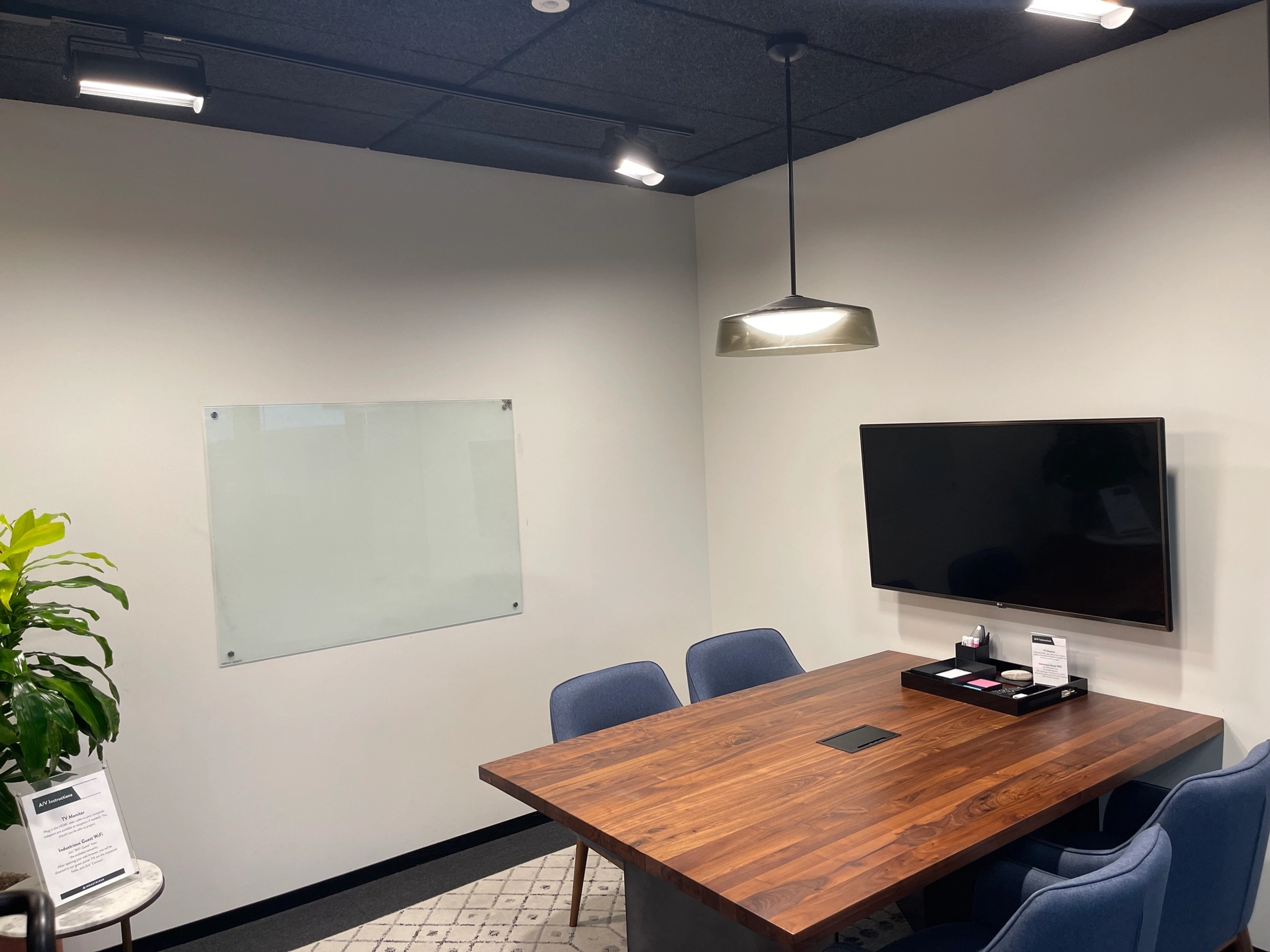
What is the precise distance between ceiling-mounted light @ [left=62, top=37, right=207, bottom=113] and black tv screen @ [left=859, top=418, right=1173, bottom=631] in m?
2.65

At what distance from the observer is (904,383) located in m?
3.83

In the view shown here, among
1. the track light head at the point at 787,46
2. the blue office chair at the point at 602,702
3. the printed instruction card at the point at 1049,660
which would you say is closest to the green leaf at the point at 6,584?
the blue office chair at the point at 602,702

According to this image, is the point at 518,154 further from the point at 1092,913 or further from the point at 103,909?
the point at 1092,913

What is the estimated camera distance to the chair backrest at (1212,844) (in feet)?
6.84

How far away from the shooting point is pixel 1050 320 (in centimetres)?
332

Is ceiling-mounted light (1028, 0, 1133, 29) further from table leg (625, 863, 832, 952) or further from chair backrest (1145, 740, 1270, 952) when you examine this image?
table leg (625, 863, 832, 952)

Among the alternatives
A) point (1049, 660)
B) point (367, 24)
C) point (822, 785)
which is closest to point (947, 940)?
point (822, 785)

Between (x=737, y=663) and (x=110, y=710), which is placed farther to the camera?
(x=737, y=663)

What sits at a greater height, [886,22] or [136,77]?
[886,22]

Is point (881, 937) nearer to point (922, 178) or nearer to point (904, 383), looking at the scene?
point (904, 383)

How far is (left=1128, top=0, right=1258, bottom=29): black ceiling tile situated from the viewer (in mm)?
2693

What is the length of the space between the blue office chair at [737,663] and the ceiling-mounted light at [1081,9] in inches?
92.6

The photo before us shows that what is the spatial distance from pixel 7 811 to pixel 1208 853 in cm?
306

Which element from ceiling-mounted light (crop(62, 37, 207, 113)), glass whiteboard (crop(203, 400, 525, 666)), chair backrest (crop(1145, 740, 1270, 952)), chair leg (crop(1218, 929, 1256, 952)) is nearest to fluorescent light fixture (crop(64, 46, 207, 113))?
ceiling-mounted light (crop(62, 37, 207, 113))
